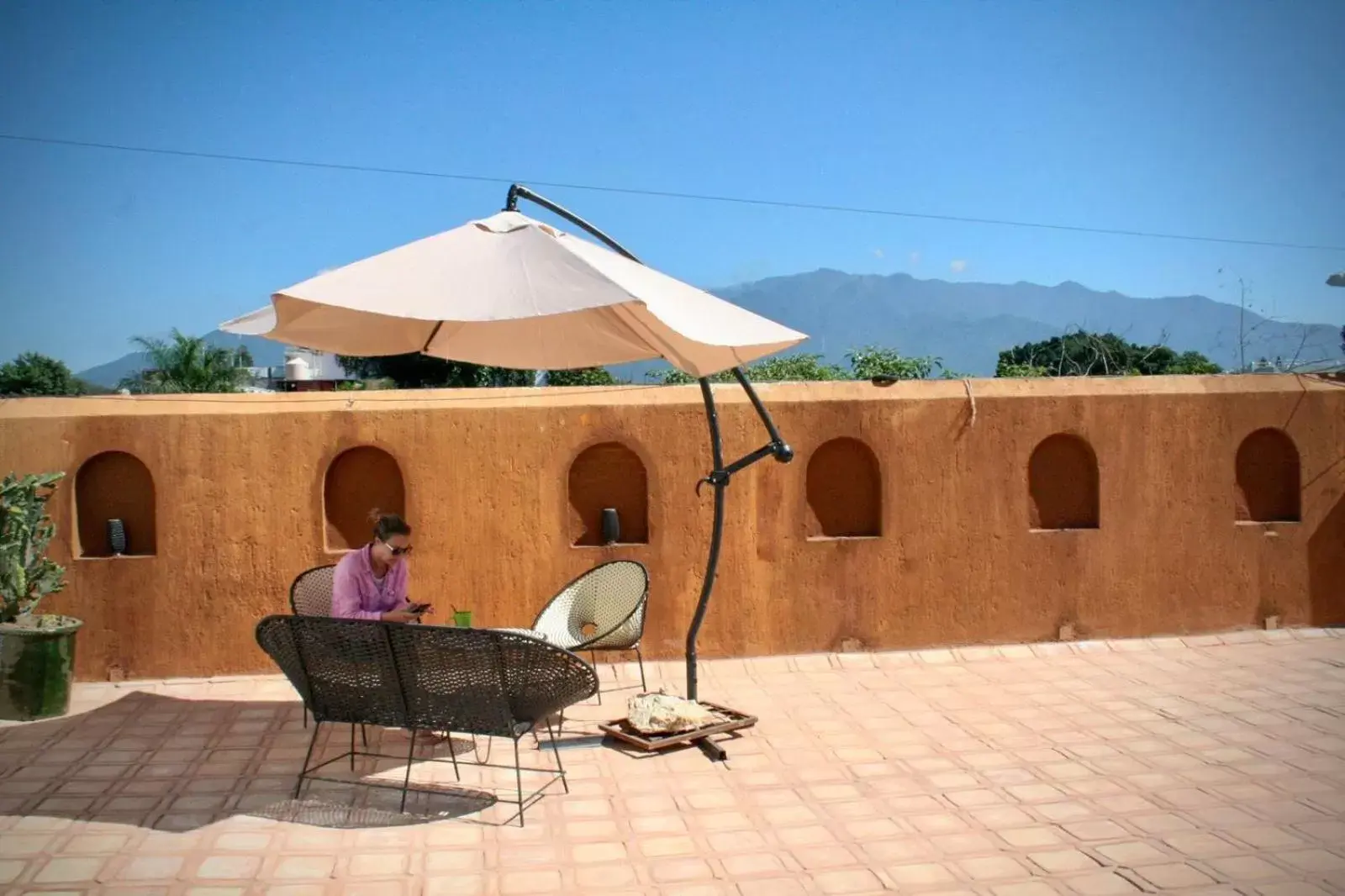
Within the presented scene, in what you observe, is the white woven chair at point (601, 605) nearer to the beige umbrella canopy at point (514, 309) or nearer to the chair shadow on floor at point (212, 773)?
the chair shadow on floor at point (212, 773)

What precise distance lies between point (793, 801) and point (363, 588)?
229cm

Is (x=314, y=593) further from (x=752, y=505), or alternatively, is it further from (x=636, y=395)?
(x=752, y=505)

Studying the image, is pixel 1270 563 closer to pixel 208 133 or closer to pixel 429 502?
pixel 429 502

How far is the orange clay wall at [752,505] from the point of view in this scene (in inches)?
259

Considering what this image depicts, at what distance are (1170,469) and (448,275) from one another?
536 cm

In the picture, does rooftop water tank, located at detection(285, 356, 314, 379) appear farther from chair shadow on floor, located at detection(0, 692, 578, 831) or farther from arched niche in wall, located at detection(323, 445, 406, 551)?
chair shadow on floor, located at detection(0, 692, 578, 831)

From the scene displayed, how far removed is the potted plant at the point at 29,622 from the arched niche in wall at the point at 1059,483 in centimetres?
617

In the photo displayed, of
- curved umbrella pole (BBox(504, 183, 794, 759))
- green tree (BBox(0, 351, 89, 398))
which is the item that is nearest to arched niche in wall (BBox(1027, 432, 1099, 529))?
curved umbrella pole (BBox(504, 183, 794, 759))

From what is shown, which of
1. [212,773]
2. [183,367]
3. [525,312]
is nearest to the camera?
[525,312]

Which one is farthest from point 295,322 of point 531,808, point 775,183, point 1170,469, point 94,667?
point 775,183

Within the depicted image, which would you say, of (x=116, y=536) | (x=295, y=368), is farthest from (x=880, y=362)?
(x=295, y=368)

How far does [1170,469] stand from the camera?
7387 millimetres

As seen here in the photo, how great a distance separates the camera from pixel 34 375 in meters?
42.7

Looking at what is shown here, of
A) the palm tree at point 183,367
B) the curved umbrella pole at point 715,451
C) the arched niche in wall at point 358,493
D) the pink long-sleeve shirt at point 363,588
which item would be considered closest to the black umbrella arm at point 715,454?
the curved umbrella pole at point 715,451
